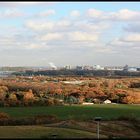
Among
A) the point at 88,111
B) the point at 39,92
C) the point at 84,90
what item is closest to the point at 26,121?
the point at 88,111

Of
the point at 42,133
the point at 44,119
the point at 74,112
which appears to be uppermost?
the point at 42,133

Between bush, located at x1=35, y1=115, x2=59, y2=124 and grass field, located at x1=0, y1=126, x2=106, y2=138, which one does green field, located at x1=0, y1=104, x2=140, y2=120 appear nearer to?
bush, located at x1=35, y1=115, x2=59, y2=124

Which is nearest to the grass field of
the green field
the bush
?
the bush

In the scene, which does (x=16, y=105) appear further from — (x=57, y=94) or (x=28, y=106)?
(x=57, y=94)

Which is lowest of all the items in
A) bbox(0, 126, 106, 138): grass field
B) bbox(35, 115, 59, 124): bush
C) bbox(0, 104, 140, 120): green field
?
bbox(0, 104, 140, 120): green field

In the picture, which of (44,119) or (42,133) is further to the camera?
(44,119)

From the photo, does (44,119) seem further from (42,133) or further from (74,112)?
(42,133)

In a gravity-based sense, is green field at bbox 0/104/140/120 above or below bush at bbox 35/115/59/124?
below

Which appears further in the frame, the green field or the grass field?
the green field

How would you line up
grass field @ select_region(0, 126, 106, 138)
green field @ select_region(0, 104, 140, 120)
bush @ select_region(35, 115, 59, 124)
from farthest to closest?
green field @ select_region(0, 104, 140, 120) < bush @ select_region(35, 115, 59, 124) < grass field @ select_region(0, 126, 106, 138)

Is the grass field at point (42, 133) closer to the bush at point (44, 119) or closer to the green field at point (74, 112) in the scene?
the bush at point (44, 119)

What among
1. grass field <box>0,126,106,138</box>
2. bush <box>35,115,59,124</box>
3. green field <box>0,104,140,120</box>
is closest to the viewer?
grass field <box>0,126,106,138</box>

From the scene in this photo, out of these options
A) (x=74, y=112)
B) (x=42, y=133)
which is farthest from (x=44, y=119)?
(x=42, y=133)
